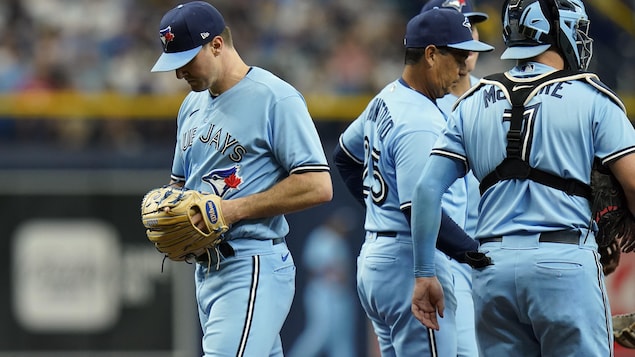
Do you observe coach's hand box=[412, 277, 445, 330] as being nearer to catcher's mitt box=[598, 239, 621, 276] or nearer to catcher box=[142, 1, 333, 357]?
catcher box=[142, 1, 333, 357]

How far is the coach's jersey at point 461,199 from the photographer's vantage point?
204 inches

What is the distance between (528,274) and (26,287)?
22.2 feet

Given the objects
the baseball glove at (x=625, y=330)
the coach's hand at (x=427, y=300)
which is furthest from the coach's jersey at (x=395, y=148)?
the baseball glove at (x=625, y=330)

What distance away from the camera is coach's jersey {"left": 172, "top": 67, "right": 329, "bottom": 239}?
4680mm

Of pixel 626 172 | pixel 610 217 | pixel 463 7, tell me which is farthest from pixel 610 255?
pixel 463 7

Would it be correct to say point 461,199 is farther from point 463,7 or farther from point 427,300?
point 463,7

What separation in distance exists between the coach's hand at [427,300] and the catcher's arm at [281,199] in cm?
54

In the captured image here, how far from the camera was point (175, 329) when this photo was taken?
1010 centimetres

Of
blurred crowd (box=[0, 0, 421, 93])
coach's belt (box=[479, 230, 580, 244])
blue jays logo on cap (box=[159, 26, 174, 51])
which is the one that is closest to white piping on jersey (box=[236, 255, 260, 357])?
blue jays logo on cap (box=[159, 26, 174, 51])

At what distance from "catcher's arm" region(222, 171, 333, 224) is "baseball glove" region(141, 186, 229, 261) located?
0.07 metres

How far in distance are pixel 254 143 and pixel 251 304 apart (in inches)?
26.1

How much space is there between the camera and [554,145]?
4105 mm

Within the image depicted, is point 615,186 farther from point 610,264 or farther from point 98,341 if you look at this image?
point 98,341

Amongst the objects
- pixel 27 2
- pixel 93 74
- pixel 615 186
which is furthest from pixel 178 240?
pixel 27 2
